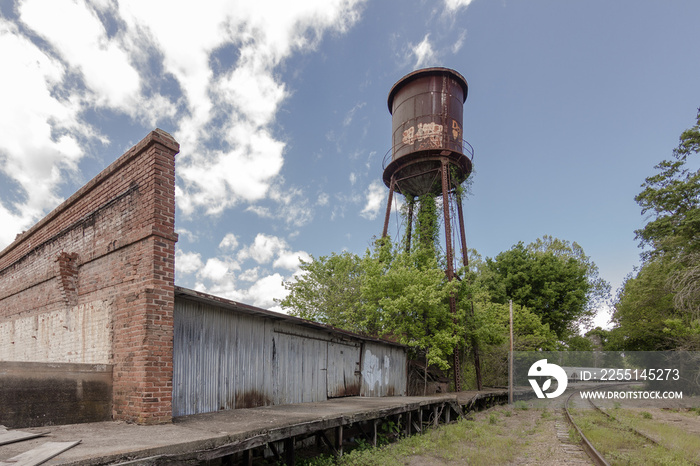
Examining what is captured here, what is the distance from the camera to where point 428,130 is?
19.6m

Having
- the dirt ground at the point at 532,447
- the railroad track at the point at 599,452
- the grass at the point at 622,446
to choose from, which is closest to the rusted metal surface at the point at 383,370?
the dirt ground at the point at 532,447

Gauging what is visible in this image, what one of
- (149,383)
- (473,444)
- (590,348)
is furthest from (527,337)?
(149,383)

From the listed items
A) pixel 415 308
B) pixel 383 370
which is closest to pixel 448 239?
pixel 415 308

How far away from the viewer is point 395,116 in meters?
21.7

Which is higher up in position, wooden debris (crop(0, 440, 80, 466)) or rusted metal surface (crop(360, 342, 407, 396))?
wooden debris (crop(0, 440, 80, 466))

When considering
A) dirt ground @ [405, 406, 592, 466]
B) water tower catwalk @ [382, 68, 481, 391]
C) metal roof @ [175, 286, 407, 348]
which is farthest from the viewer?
water tower catwalk @ [382, 68, 481, 391]

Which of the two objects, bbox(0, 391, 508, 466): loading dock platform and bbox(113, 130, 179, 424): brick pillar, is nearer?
bbox(0, 391, 508, 466): loading dock platform

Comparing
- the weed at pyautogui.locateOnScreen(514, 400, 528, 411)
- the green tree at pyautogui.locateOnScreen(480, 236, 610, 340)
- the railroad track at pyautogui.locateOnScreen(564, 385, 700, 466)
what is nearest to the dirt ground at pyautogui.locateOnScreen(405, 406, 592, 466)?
the railroad track at pyautogui.locateOnScreen(564, 385, 700, 466)

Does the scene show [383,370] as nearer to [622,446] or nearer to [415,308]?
[415,308]

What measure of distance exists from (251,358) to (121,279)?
10.9 ft

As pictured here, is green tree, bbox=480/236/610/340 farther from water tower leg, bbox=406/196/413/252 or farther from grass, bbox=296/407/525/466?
grass, bbox=296/407/525/466

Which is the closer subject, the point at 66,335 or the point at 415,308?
the point at 66,335

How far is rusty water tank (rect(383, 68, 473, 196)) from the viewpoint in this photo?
19469mm

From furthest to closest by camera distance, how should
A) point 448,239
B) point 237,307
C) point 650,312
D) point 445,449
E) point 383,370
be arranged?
point 650,312, point 448,239, point 383,370, point 445,449, point 237,307
